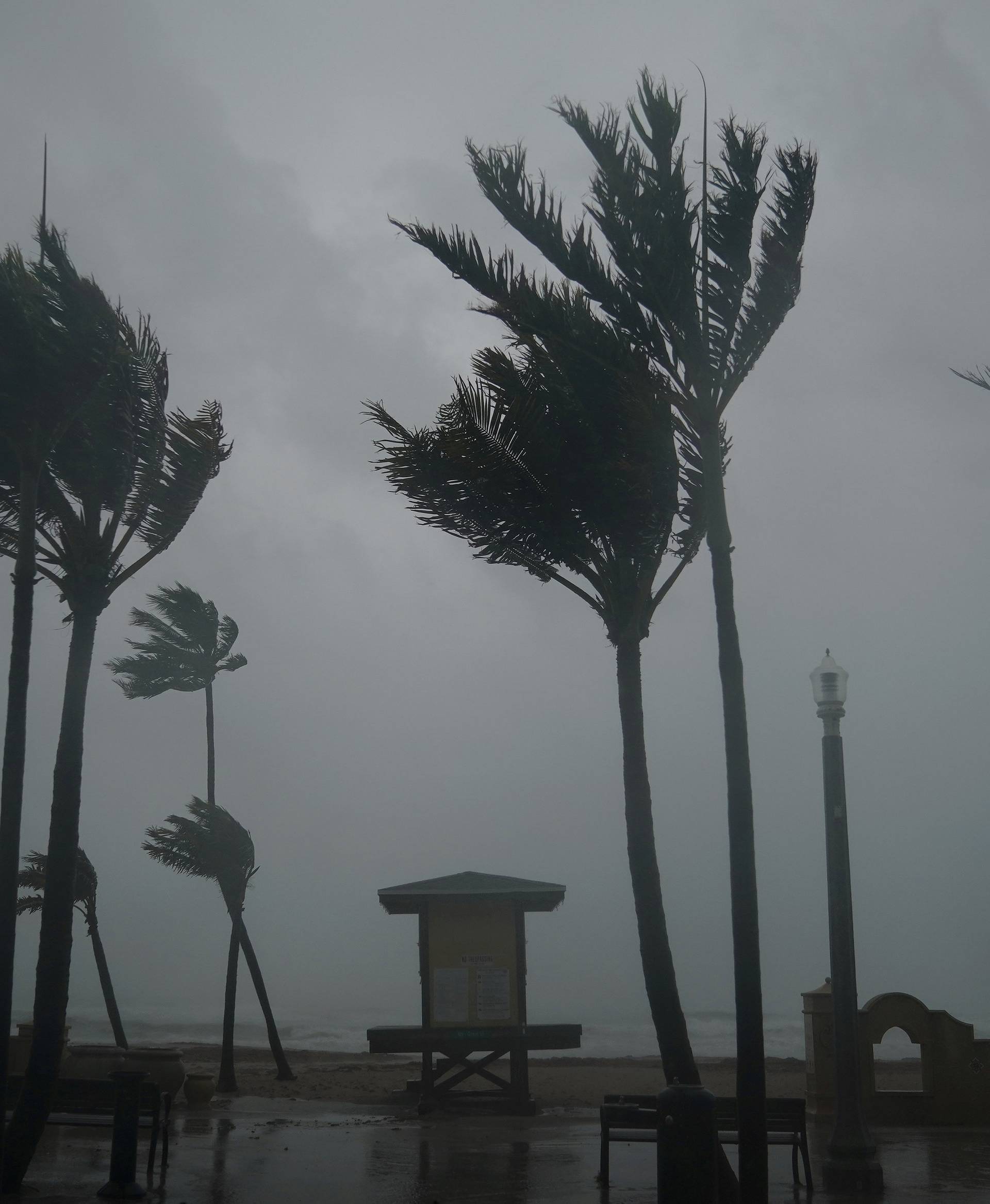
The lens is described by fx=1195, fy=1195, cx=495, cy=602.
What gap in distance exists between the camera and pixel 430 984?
55.3ft

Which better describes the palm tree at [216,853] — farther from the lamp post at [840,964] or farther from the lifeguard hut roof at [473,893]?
the lamp post at [840,964]

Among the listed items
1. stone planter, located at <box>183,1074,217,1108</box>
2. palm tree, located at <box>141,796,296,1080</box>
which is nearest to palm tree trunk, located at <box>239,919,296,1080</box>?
palm tree, located at <box>141,796,296,1080</box>

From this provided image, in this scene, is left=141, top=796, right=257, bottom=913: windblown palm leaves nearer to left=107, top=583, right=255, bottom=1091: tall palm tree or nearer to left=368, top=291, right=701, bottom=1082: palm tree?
left=107, top=583, right=255, bottom=1091: tall palm tree

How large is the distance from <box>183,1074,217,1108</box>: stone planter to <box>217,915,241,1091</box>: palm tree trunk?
391cm

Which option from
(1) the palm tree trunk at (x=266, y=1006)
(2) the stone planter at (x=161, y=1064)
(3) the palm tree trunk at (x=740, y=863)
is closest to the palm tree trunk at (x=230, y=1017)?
(1) the palm tree trunk at (x=266, y=1006)

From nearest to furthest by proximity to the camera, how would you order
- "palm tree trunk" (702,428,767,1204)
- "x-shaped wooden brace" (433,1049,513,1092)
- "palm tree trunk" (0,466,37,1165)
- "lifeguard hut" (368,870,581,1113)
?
1. "palm tree trunk" (702,428,767,1204)
2. "palm tree trunk" (0,466,37,1165)
3. "lifeguard hut" (368,870,581,1113)
4. "x-shaped wooden brace" (433,1049,513,1092)

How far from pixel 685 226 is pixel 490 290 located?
192 centimetres

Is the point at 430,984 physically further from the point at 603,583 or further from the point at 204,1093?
the point at 603,583

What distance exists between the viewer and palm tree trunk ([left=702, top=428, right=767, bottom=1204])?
8109mm

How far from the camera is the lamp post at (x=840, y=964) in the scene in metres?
10.7

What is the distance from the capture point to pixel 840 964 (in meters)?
11.2

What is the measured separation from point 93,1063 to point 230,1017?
7430mm

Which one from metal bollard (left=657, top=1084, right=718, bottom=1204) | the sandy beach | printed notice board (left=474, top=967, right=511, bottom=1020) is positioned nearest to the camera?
metal bollard (left=657, top=1084, right=718, bottom=1204)

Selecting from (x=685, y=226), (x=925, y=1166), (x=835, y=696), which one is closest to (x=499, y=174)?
(x=685, y=226)
